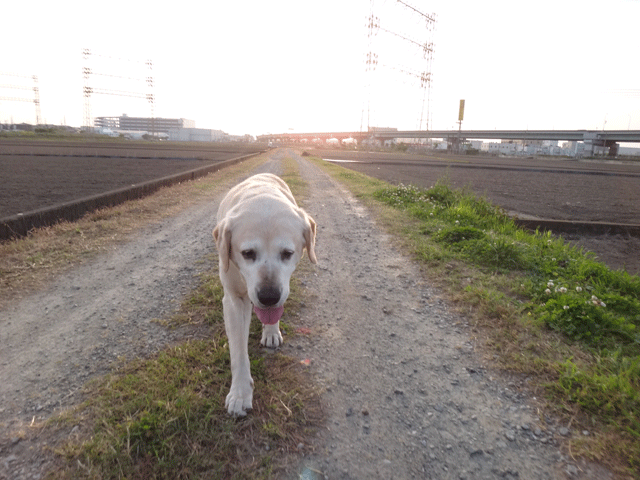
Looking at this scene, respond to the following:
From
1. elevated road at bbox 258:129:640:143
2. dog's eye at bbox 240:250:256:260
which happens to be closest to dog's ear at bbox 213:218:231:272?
dog's eye at bbox 240:250:256:260

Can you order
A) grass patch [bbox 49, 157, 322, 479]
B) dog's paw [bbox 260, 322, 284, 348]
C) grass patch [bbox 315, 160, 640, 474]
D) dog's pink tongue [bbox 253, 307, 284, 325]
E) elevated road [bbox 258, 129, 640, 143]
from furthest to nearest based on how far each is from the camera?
elevated road [bbox 258, 129, 640, 143] < dog's paw [bbox 260, 322, 284, 348] < dog's pink tongue [bbox 253, 307, 284, 325] < grass patch [bbox 315, 160, 640, 474] < grass patch [bbox 49, 157, 322, 479]

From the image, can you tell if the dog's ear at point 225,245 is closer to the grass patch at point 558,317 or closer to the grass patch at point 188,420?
the grass patch at point 188,420

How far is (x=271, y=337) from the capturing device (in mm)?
3383

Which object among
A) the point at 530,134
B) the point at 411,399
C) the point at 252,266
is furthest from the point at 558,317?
the point at 530,134

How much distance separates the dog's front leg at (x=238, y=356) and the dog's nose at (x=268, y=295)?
0.44 m

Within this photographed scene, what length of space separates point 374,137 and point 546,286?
122980 millimetres

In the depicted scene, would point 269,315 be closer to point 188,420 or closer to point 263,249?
point 263,249

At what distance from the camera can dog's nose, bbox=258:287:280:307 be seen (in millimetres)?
2561

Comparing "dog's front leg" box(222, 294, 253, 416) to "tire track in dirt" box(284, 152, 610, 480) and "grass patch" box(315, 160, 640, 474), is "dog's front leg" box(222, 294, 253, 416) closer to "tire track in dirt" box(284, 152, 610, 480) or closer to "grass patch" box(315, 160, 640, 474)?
"tire track in dirt" box(284, 152, 610, 480)

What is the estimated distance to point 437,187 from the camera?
1102 centimetres

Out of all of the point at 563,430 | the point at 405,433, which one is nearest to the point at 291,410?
the point at 405,433

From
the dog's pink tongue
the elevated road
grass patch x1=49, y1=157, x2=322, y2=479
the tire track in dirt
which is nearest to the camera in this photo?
grass patch x1=49, y1=157, x2=322, y2=479

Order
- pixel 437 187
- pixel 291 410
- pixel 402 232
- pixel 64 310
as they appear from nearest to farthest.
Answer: pixel 291 410
pixel 64 310
pixel 402 232
pixel 437 187

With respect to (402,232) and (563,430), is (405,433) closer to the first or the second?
(563,430)
